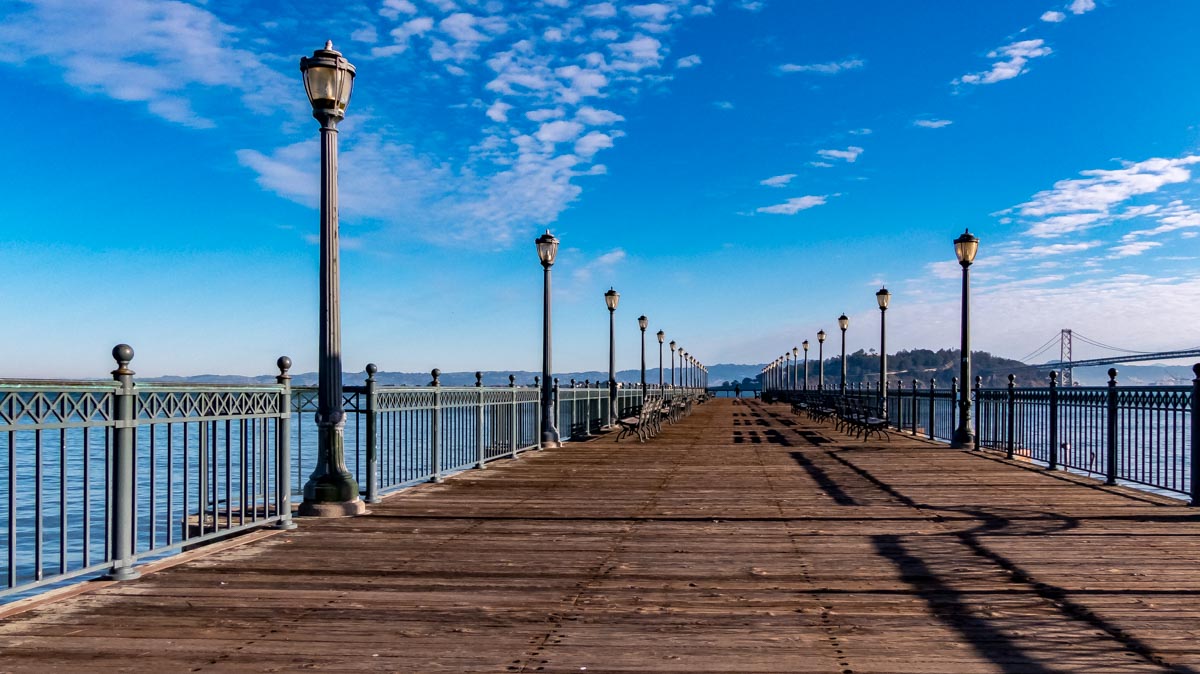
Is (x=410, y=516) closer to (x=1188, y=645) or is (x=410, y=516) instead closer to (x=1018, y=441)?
(x=1188, y=645)

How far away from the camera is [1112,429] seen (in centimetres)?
1130

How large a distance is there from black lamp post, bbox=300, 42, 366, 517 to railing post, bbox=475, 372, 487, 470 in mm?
4042

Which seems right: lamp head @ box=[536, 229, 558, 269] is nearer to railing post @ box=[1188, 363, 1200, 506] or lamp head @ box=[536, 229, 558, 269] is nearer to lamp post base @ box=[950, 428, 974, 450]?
lamp post base @ box=[950, 428, 974, 450]

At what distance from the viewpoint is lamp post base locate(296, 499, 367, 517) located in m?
8.59

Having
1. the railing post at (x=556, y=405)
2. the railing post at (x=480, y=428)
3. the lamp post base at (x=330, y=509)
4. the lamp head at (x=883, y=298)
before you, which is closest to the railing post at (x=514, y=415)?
the railing post at (x=480, y=428)

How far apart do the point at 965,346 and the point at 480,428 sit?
35.1ft

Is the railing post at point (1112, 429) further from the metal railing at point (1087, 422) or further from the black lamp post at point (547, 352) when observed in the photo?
the black lamp post at point (547, 352)

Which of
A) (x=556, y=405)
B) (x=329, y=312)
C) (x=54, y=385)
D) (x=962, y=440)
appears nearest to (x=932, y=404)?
(x=962, y=440)

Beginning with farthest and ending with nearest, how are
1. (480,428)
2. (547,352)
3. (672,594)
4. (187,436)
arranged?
1. (547,352)
2. (480,428)
3. (187,436)
4. (672,594)

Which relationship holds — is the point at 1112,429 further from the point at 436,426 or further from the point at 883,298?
the point at 883,298

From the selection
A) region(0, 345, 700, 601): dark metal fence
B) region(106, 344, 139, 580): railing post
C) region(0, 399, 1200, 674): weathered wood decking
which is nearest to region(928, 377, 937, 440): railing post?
region(0, 345, 700, 601): dark metal fence

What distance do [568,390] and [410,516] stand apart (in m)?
12.3

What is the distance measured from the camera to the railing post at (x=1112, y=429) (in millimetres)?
11297

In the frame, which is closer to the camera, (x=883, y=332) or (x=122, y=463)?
(x=122, y=463)
